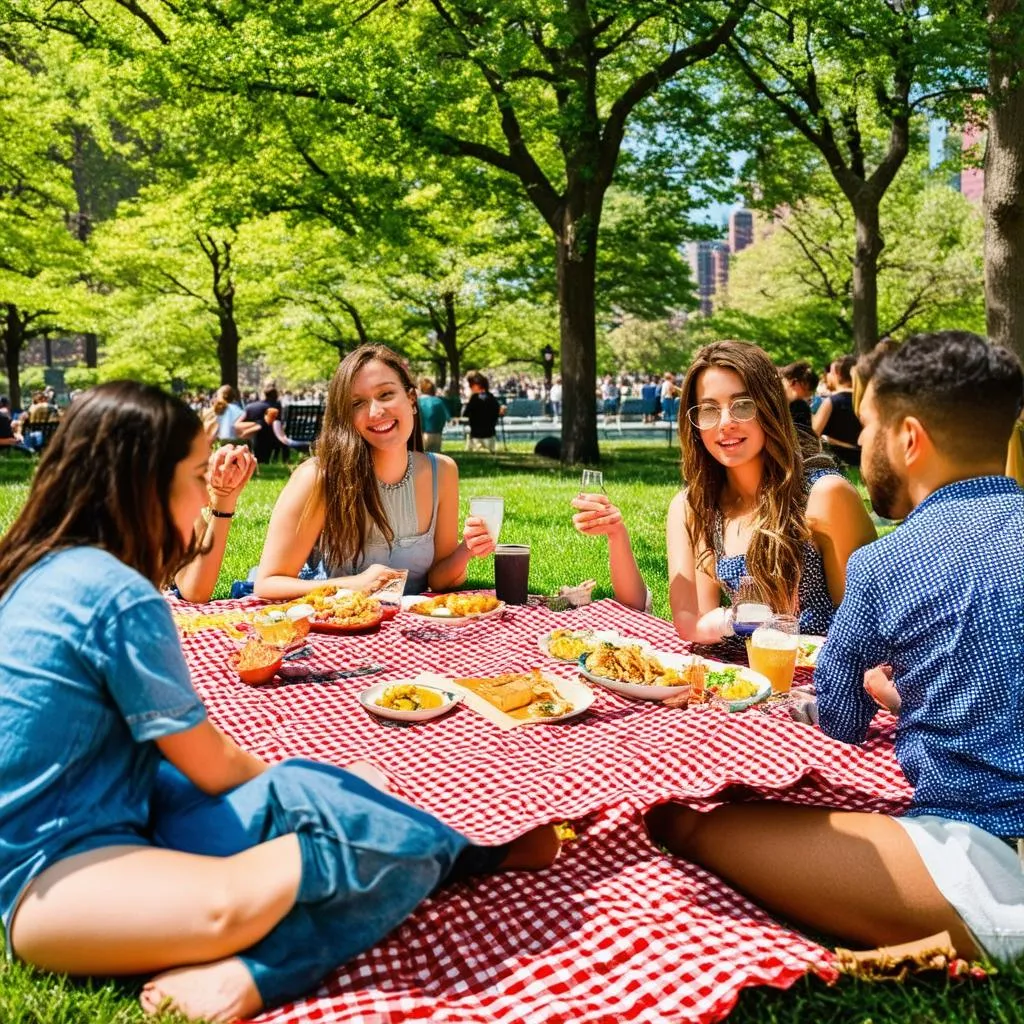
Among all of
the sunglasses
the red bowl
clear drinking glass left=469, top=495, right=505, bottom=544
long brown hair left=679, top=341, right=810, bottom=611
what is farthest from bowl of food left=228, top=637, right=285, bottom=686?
the sunglasses

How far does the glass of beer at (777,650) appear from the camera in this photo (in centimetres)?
300

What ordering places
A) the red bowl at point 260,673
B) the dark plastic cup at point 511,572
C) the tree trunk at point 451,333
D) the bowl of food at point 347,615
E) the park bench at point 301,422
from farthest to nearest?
1. the tree trunk at point 451,333
2. the park bench at point 301,422
3. the dark plastic cup at point 511,572
4. the bowl of food at point 347,615
5. the red bowl at point 260,673

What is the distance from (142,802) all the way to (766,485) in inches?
100

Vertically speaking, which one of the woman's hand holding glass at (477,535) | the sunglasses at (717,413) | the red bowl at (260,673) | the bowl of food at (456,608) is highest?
the sunglasses at (717,413)

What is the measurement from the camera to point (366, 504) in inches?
179

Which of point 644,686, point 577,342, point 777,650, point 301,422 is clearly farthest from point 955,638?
point 301,422

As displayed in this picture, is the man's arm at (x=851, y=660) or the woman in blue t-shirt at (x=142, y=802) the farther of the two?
the man's arm at (x=851, y=660)

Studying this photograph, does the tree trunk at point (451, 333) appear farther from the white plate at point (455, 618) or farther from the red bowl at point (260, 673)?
the red bowl at point (260, 673)

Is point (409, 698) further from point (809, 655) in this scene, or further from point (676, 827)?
point (809, 655)

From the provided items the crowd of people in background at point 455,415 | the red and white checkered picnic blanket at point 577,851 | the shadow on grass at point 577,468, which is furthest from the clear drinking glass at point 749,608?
the shadow on grass at point 577,468

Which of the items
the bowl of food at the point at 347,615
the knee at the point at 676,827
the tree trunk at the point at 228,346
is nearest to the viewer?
the knee at the point at 676,827

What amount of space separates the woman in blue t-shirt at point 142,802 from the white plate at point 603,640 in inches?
54.5

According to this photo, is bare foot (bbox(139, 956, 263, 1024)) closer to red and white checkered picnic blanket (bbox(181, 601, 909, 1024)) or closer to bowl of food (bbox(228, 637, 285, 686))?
red and white checkered picnic blanket (bbox(181, 601, 909, 1024))

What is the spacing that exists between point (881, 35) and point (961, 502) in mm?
13062
